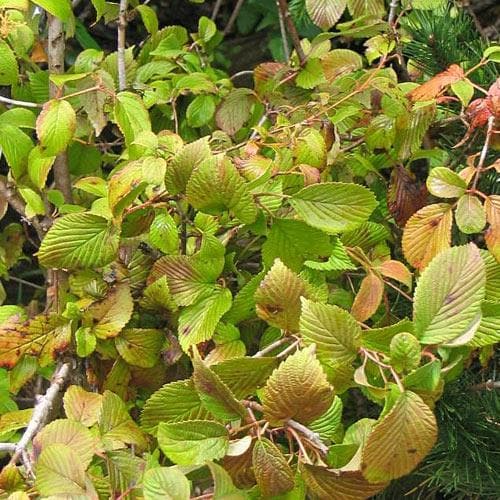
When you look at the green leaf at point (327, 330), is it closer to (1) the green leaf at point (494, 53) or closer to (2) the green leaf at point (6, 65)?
(1) the green leaf at point (494, 53)

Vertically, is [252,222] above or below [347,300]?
above

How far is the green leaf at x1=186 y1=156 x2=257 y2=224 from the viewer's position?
2.10 feet

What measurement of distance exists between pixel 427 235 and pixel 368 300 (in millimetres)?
80

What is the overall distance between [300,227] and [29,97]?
0.48 metres

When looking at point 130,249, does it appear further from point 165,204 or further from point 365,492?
point 365,492

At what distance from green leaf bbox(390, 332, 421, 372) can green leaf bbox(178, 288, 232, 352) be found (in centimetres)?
19

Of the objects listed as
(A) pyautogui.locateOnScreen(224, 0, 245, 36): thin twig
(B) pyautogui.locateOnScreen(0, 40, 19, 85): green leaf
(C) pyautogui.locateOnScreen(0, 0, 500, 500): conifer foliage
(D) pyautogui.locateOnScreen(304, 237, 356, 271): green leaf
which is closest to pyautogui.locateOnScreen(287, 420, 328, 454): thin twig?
(C) pyautogui.locateOnScreen(0, 0, 500, 500): conifer foliage

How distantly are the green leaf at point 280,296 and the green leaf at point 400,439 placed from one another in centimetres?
13

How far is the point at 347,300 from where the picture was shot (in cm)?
77

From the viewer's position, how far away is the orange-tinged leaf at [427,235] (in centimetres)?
69

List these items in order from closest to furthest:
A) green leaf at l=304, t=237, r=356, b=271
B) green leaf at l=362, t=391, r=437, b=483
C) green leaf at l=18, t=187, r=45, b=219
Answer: green leaf at l=362, t=391, r=437, b=483, green leaf at l=304, t=237, r=356, b=271, green leaf at l=18, t=187, r=45, b=219

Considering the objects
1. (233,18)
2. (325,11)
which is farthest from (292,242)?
(233,18)

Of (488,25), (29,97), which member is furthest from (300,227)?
(488,25)

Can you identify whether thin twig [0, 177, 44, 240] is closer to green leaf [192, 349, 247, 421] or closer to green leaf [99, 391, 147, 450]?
green leaf [99, 391, 147, 450]
